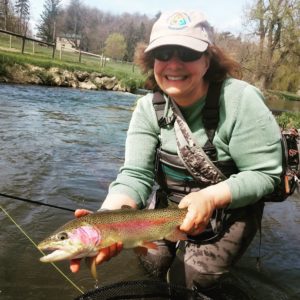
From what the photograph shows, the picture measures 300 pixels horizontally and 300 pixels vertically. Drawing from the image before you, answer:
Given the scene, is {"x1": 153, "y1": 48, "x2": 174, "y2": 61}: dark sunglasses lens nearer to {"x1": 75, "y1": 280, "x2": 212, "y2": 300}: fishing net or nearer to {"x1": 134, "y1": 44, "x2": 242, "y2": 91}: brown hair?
{"x1": 134, "y1": 44, "x2": 242, "y2": 91}: brown hair

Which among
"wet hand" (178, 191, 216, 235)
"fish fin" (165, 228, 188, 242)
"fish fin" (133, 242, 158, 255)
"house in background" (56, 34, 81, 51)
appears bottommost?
"fish fin" (133, 242, 158, 255)

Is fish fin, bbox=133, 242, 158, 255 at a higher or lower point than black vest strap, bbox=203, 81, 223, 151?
lower

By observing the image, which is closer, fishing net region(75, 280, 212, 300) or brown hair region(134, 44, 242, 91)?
fishing net region(75, 280, 212, 300)

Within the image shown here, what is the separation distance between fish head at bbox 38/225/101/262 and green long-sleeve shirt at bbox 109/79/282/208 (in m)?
0.72

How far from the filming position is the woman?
2.49 meters

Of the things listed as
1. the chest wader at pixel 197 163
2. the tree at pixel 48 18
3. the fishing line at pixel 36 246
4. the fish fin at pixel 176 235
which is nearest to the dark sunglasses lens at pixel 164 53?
the chest wader at pixel 197 163

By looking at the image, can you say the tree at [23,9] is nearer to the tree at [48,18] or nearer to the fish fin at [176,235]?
the tree at [48,18]

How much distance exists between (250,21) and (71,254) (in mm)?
36841

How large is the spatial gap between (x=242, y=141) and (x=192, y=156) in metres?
0.33

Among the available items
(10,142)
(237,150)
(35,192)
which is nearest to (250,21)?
(10,142)

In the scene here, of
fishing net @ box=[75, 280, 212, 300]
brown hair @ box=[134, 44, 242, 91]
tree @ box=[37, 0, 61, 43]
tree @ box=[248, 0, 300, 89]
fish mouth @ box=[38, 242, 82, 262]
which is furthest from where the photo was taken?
tree @ box=[37, 0, 61, 43]

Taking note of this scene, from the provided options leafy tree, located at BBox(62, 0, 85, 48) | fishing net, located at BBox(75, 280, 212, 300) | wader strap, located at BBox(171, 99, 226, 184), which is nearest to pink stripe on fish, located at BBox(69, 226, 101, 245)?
fishing net, located at BBox(75, 280, 212, 300)

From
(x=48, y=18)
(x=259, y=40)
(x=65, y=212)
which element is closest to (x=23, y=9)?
(x=48, y=18)

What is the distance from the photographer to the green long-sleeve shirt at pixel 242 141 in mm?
2533
